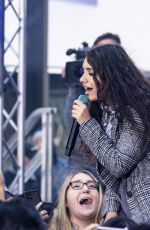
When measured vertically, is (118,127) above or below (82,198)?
above

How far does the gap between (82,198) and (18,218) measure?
1739 millimetres

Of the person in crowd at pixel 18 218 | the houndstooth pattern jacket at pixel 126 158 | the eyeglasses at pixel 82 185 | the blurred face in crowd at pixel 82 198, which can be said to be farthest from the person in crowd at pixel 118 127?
the person in crowd at pixel 18 218

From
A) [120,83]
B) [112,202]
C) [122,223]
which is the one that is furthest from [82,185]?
[122,223]

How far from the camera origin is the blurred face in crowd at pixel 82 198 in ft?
13.6

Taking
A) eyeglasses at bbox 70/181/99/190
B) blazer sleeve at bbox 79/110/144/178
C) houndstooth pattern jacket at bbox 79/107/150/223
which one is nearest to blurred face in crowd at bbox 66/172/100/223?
eyeglasses at bbox 70/181/99/190

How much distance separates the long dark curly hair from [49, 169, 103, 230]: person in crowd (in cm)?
82

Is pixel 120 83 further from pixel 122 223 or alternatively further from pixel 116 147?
pixel 122 223

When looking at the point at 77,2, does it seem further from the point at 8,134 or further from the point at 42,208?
the point at 42,208

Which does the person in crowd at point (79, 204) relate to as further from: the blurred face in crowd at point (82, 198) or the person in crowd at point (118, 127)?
the person in crowd at point (118, 127)

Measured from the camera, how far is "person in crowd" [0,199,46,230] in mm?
2490

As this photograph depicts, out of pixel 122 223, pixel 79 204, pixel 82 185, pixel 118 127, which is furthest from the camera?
pixel 82 185

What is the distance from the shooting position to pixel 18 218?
2.51 meters

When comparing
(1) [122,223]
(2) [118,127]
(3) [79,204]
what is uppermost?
(2) [118,127]

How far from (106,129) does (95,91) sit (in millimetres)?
190
